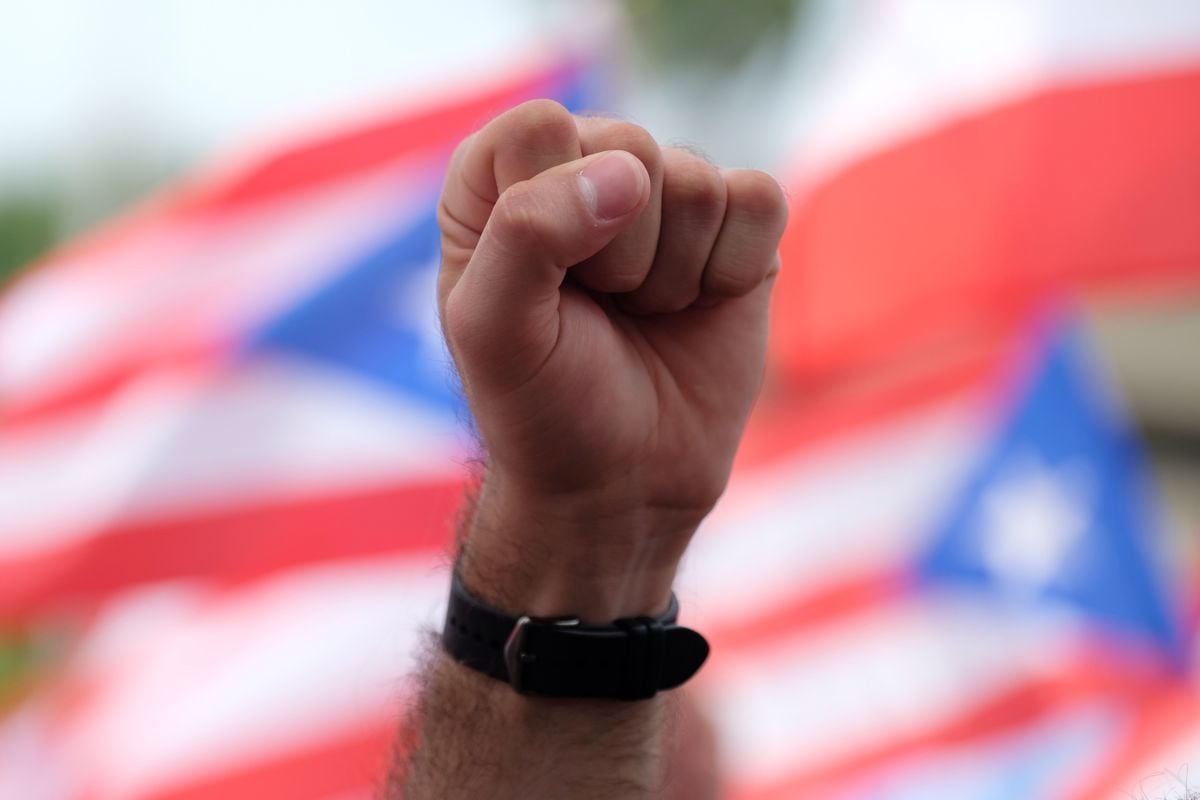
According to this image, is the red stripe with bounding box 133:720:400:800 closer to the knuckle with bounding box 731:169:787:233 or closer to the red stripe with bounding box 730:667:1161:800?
the red stripe with bounding box 730:667:1161:800

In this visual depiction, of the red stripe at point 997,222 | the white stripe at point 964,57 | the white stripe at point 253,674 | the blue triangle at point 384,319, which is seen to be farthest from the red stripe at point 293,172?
the red stripe at point 997,222

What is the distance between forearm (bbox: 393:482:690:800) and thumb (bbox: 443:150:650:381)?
6.3 inches

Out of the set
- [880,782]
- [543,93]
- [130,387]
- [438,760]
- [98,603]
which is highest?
[543,93]

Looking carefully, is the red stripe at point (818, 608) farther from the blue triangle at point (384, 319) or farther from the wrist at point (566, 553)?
the wrist at point (566, 553)

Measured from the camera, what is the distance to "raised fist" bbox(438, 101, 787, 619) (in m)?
0.94

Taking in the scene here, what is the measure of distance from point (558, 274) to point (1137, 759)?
2148mm

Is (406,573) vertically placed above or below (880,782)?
above

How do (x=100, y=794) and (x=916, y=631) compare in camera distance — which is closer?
(x=100, y=794)

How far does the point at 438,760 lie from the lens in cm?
110

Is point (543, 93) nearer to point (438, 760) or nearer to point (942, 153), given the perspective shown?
point (942, 153)

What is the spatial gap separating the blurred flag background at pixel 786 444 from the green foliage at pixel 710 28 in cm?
2176

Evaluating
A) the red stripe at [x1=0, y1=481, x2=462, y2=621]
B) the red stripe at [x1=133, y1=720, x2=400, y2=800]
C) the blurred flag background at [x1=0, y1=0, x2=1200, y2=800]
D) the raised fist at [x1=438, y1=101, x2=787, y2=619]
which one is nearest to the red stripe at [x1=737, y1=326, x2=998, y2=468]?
the blurred flag background at [x1=0, y1=0, x2=1200, y2=800]

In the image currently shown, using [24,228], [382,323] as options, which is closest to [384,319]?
[382,323]

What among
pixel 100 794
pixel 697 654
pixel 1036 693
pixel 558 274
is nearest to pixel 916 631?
pixel 1036 693
